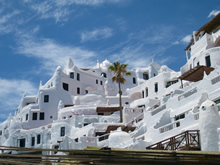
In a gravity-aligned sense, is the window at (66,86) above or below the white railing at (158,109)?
above

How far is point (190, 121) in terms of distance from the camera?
29.6 m

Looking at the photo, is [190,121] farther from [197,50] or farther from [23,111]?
[23,111]

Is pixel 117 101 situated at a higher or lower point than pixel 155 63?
lower

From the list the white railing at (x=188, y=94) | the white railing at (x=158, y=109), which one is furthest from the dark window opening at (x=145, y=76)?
the white railing at (x=188, y=94)

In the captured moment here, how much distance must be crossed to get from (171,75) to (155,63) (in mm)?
27135

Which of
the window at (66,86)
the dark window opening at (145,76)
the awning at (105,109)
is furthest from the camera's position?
the dark window opening at (145,76)

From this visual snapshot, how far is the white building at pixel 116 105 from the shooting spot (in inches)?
1347

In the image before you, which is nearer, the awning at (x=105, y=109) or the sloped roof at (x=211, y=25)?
the sloped roof at (x=211, y=25)

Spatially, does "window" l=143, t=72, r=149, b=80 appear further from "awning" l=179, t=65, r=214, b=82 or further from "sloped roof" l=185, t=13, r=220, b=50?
"awning" l=179, t=65, r=214, b=82

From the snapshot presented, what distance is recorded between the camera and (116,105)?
68.7 meters

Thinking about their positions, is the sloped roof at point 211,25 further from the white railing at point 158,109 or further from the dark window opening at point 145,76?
the dark window opening at point 145,76

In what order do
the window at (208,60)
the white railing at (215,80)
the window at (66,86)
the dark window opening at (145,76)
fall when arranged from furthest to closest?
1. the dark window opening at (145,76)
2. the window at (66,86)
3. the window at (208,60)
4. the white railing at (215,80)

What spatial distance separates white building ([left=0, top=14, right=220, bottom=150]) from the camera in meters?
34.2

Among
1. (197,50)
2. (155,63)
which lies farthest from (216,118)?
(155,63)
